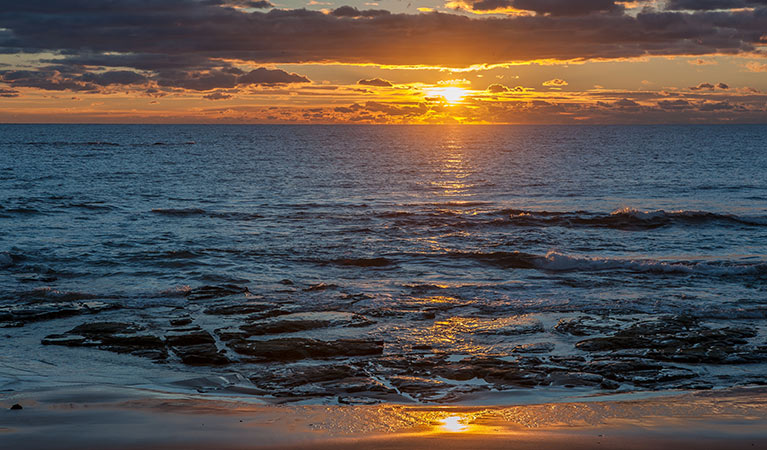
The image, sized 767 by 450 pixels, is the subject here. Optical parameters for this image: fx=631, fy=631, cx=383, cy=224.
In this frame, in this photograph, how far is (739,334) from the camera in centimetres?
1320

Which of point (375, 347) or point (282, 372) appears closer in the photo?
point (282, 372)

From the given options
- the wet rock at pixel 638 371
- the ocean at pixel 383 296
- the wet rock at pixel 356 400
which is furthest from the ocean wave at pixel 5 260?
the wet rock at pixel 638 371

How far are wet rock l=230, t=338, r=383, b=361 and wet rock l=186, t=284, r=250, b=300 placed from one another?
4.45m

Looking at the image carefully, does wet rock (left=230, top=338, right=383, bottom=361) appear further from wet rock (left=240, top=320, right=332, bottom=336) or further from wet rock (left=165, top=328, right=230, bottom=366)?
wet rock (left=240, top=320, right=332, bottom=336)

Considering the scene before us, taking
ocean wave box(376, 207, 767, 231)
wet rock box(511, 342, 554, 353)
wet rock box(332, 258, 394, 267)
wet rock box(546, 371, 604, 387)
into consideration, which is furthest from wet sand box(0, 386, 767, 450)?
ocean wave box(376, 207, 767, 231)

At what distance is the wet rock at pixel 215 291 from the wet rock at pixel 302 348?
175 inches

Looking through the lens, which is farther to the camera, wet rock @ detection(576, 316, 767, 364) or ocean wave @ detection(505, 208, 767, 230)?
ocean wave @ detection(505, 208, 767, 230)

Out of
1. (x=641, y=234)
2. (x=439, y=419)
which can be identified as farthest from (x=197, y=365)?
(x=641, y=234)

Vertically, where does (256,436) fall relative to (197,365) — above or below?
above

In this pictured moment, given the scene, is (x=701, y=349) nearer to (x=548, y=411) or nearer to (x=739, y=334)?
(x=739, y=334)

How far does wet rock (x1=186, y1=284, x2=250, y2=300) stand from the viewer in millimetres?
17000

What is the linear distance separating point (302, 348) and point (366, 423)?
4.65m

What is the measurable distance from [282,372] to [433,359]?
9.28 ft

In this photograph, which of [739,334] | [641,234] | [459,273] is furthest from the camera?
[641,234]
